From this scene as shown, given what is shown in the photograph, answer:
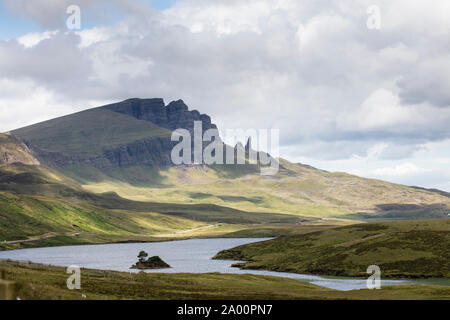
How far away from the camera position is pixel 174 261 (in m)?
188

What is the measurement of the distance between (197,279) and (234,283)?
7044 millimetres

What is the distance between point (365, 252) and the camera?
149 metres

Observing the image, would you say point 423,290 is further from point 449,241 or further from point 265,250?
point 265,250

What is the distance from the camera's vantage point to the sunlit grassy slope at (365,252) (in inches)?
5285

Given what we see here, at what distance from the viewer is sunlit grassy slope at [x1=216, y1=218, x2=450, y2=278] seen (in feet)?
440
